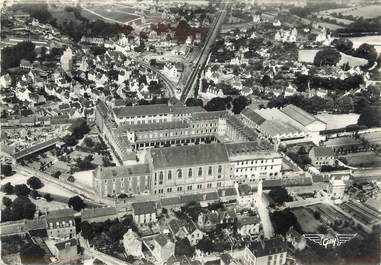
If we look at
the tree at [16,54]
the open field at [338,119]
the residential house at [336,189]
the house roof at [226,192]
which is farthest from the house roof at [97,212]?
the tree at [16,54]

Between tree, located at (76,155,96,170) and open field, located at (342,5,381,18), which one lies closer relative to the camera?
tree, located at (76,155,96,170)

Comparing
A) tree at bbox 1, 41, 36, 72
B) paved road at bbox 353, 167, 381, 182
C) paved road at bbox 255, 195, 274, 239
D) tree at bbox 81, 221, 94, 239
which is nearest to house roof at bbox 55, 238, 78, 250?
tree at bbox 81, 221, 94, 239

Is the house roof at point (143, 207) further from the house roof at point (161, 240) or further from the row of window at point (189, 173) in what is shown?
the house roof at point (161, 240)

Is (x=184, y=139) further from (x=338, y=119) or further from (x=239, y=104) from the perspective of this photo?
(x=338, y=119)

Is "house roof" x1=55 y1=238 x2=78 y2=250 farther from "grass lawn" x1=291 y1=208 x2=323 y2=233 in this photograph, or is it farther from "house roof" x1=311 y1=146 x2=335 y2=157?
"house roof" x1=311 y1=146 x2=335 y2=157

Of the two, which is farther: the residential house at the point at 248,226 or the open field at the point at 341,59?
the open field at the point at 341,59

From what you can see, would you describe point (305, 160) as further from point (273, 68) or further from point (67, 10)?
point (67, 10)

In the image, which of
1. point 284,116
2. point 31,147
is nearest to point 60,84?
point 31,147
